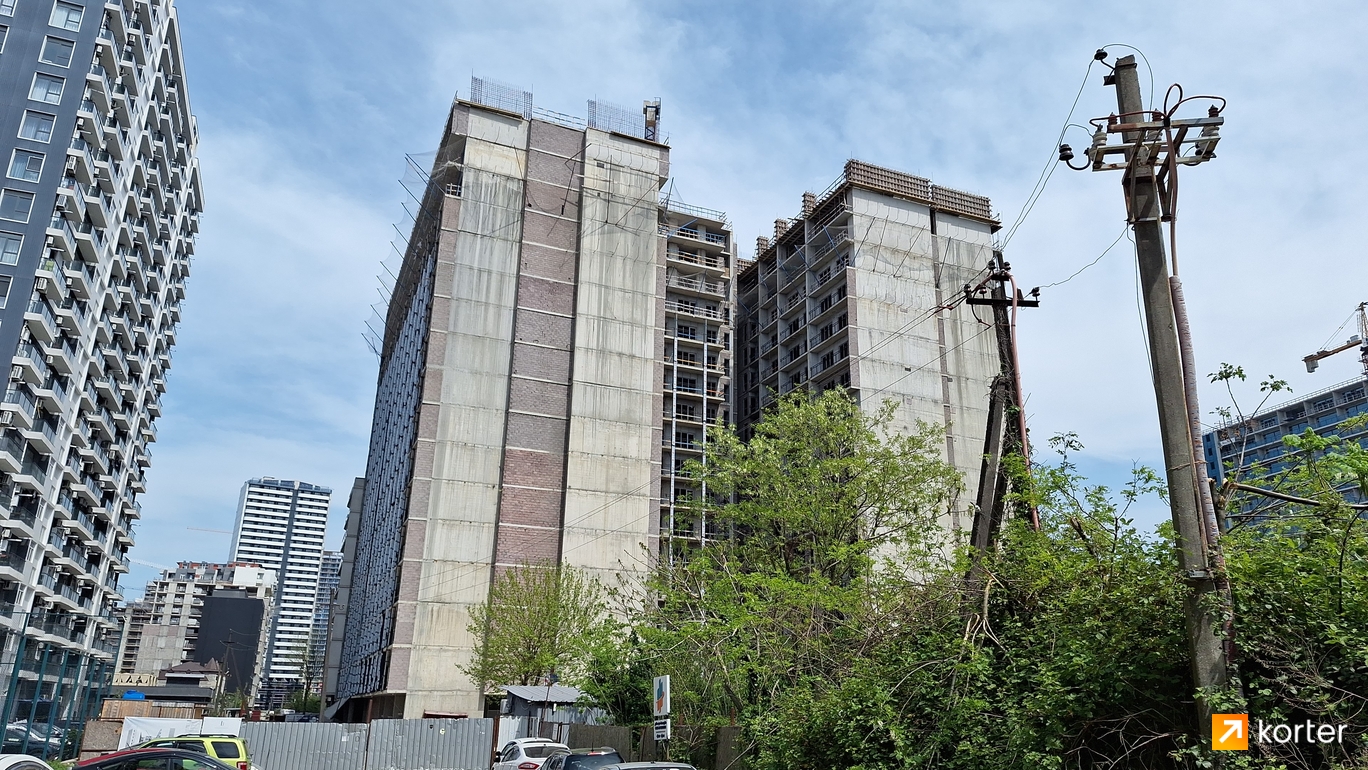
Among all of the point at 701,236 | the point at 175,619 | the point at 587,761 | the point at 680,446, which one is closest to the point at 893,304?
the point at 701,236

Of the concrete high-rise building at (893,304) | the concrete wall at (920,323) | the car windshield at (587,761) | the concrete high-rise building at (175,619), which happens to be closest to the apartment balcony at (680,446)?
the concrete high-rise building at (893,304)

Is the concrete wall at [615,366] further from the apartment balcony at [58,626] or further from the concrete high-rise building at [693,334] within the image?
the apartment balcony at [58,626]

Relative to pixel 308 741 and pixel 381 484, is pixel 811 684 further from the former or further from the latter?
pixel 381 484

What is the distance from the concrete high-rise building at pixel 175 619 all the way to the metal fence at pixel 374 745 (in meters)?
141

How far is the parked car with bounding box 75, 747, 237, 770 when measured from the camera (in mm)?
14227

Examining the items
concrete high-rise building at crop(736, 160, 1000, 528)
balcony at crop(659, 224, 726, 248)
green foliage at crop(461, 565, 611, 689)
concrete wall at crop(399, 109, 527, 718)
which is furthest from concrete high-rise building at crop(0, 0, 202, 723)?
concrete high-rise building at crop(736, 160, 1000, 528)

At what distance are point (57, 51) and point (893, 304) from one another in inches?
2303

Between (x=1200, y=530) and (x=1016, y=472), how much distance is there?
12.7 ft

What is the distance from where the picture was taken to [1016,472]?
14289 millimetres

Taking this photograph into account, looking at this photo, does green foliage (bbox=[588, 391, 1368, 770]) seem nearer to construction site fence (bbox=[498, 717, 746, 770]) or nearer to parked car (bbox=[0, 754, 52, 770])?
construction site fence (bbox=[498, 717, 746, 770])

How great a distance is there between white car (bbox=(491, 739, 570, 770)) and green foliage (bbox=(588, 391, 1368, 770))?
3.84 meters

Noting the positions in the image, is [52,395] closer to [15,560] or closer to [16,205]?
[15,560]

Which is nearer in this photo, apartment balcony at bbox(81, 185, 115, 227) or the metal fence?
the metal fence

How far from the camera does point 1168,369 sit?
10945 millimetres
